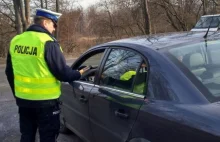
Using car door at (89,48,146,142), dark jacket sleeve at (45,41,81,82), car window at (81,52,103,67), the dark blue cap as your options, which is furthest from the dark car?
the dark blue cap

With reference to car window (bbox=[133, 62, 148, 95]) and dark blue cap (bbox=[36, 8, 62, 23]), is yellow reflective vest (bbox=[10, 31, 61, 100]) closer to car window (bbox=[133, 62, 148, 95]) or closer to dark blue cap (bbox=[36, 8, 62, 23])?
dark blue cap (bbox=[36, 8, 62, 23])

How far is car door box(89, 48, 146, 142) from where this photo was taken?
2717mm

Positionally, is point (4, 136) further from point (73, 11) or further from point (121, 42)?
point (73, 11)

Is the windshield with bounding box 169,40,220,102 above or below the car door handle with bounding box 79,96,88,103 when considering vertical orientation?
above

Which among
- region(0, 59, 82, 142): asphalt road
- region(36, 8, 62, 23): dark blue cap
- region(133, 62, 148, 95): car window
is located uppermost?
region(36, 8, 62, 23): dark blue cap

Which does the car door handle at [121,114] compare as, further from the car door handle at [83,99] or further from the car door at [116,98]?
the car door handle at [83,99]

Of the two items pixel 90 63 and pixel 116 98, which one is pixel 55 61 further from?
pixel 90 63

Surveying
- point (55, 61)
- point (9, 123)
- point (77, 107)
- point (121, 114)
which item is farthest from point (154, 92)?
point (9, 123)

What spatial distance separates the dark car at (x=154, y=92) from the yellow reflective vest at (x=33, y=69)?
1.65ft

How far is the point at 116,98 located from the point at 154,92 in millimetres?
517

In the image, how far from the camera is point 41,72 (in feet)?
10.4

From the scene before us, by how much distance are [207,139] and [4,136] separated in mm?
3923

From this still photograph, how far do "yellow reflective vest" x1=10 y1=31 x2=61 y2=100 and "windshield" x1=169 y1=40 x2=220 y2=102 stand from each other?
126 cm

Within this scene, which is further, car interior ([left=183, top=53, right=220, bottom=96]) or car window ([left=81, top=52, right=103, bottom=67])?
car window ([left=81, top=52, right=103, bottom=67])
